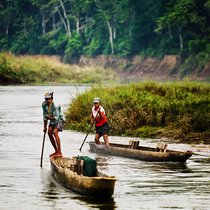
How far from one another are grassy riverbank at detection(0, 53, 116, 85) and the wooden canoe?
53.9 metres

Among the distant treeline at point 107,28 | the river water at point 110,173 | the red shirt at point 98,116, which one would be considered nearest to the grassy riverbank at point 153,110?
the river water at point 110,173

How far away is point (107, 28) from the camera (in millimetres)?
109438

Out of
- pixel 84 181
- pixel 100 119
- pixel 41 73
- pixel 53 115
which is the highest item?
pixel 41 73

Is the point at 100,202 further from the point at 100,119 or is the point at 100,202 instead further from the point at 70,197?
the point at 100,119

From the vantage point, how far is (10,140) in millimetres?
33250

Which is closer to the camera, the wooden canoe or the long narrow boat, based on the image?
the wooden canoe

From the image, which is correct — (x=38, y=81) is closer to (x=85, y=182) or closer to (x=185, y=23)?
(x=185, y=23)

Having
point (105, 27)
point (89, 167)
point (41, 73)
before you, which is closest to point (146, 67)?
point (105, 27)

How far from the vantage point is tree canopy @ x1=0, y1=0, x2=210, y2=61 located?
94.5 metres

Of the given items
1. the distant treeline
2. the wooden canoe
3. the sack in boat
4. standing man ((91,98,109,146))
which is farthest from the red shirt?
the distant treeline

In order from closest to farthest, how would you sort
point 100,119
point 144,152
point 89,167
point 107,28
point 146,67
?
point 89,167, point 144,152, point 100,119, point 146,67, point 107,28

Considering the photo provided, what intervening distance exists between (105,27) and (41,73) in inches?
1071

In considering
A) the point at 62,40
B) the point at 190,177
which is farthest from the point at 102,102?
the point at 62,40

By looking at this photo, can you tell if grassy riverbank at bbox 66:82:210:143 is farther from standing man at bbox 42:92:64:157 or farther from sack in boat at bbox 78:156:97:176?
sack in boat at bbox 78:156:97:176
